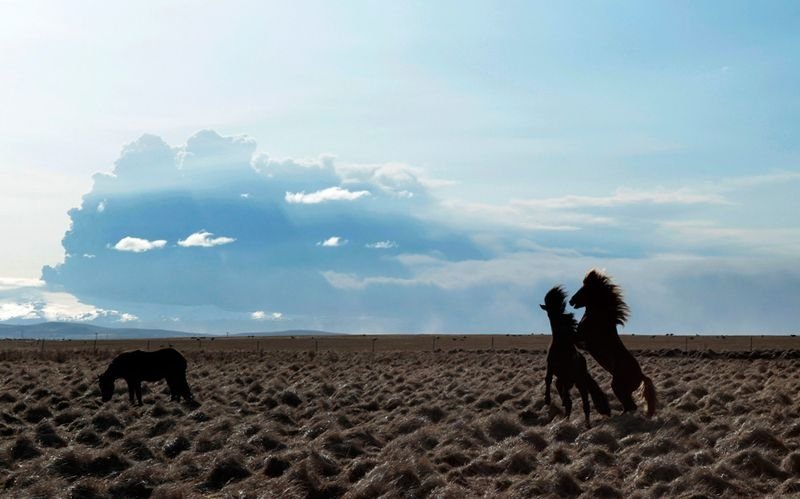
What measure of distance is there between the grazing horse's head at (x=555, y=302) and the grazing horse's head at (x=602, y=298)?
173 millimetres

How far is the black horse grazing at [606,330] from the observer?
15.2 meters

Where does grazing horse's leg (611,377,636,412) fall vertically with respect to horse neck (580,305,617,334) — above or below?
below

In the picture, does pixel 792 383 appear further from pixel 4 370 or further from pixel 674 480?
pixel 4 370

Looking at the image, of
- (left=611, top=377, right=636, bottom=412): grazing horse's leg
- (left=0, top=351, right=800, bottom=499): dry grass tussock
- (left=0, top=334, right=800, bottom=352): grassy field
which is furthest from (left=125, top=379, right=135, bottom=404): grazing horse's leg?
(left=0, top=334, right=800, bottom=352): grassy field

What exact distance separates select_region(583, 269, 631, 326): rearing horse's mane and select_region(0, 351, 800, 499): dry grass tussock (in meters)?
2.04

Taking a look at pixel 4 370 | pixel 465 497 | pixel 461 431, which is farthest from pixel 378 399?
pixel 4 370

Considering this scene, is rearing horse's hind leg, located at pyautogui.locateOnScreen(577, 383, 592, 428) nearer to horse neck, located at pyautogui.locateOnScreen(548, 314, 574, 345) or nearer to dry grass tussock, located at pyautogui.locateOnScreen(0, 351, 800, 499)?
dry grass tussock, located at pyautogui.locateOnScreen(0, 351, 800, 499)

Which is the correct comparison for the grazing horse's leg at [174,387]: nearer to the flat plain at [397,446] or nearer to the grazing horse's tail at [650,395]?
the flat plain at [397,446]

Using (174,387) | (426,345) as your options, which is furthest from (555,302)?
(426,345)

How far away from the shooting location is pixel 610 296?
1522 centimetres

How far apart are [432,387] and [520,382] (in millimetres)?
2717

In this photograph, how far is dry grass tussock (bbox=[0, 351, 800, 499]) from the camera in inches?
406

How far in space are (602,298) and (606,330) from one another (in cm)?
63

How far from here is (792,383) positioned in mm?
22281
